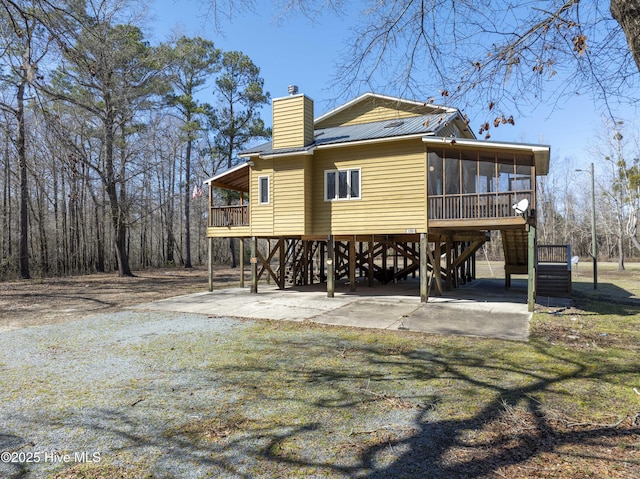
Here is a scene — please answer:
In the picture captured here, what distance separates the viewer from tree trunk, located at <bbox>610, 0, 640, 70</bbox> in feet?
8.52

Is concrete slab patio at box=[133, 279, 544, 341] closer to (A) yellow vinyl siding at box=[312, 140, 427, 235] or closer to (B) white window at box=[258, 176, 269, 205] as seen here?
(A) yellow vinyl siding at box=[312, 140, 427, 235]

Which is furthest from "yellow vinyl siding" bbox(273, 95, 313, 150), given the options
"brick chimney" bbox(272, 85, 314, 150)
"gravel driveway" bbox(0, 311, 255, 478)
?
"gravel driveway" bbox(0, 311, 255, 478)

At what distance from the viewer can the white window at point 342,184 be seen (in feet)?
44.4

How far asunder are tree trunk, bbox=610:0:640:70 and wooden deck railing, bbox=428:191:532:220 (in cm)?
893

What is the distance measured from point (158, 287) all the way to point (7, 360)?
1161cm

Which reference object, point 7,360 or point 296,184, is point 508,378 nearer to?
point 7,360

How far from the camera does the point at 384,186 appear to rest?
1295 cm

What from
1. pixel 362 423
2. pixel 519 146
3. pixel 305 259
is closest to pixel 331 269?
pixel 305 259

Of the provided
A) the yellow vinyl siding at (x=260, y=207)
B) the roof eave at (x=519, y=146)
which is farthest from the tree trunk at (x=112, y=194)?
the roof eave at (x=519, y=146)

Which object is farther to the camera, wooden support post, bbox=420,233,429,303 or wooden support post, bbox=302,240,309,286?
wooden support post, bbox=302,240,309,286

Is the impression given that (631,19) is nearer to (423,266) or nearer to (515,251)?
(423,266)

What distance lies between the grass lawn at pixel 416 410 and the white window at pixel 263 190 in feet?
27.0

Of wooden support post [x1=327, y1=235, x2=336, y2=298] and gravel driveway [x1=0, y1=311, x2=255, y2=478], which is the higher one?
wooden support post [x1=327, y1=235, x2=336, y2=298]

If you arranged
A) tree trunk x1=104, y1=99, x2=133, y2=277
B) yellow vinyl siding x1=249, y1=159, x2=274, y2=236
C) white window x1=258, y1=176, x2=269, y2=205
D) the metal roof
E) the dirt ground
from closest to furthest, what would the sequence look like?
1. the dirt ground
2. the metal roof
3. yellow vinyl siding x1=249, y1=159, x2=274, y2=236
4. white window x1=258, y1=176, x2=269, y2=205
5. tree trunk x1=104, y1=99, x2=133, y2=277
